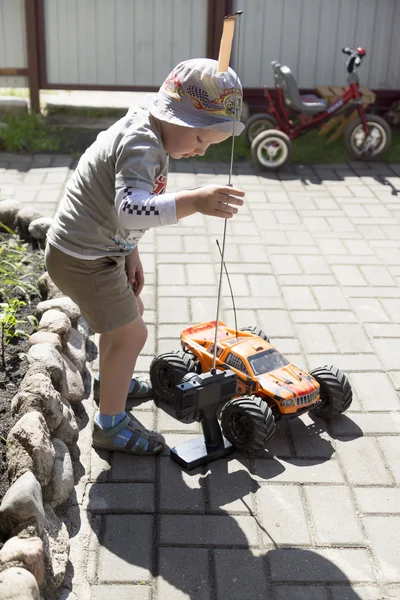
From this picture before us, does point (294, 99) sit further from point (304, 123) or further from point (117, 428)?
point (117, 428)

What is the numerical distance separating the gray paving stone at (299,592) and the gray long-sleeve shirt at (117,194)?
136 cm

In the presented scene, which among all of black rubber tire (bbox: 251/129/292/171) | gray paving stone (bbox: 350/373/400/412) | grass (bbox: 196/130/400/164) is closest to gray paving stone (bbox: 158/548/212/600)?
gray paving stone (bbox: 350/373/400/412)

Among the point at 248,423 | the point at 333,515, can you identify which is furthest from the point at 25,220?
the point at 333,515

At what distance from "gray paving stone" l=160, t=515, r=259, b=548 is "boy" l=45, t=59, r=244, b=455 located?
0.46 meters

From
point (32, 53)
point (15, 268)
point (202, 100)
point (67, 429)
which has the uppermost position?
point (202, 100)

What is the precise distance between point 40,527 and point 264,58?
714cm

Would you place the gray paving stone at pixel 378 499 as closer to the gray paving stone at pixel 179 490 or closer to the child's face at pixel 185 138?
the gray paving stone at pixel 179 490

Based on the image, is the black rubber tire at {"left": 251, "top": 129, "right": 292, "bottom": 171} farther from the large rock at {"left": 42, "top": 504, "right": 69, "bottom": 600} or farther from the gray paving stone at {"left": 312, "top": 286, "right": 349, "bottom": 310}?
the large rock at {"left": 42, "top": 504, "right": 69, "bottom": 600}

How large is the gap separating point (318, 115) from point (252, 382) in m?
5.08

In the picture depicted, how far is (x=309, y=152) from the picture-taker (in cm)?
845

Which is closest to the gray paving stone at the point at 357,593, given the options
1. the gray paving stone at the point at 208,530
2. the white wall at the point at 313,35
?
the gray paving stone at the point at 208,530

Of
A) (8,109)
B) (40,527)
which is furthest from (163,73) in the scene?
(40,527)

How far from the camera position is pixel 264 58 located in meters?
8.95

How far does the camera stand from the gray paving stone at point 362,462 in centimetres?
358
